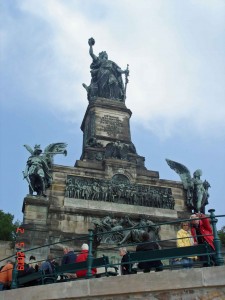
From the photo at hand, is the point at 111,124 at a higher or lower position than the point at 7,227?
higher

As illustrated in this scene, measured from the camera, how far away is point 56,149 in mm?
20984

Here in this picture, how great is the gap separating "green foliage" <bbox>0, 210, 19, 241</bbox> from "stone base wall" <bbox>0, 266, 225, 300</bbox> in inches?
1004

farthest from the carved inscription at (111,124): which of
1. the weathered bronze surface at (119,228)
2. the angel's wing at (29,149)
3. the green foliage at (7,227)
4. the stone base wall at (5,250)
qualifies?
the green foliage at (7,227)

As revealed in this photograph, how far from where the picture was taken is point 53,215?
1827 cm

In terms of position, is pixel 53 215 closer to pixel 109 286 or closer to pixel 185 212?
pixel 185 212

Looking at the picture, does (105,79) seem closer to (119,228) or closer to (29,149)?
(29,149)

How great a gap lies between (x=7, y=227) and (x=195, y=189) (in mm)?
19015

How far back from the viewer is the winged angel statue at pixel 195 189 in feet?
68.4

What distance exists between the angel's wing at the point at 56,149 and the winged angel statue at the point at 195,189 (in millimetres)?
7096

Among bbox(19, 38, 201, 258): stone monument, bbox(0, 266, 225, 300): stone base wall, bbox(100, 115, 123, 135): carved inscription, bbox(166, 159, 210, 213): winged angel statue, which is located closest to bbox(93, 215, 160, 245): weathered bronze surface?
bbox(19, 38, 201, 258): stone monument

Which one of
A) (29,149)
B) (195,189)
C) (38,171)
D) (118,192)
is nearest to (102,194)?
(118,192)

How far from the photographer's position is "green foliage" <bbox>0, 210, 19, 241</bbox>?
32.0 m

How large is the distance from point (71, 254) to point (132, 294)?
2.22m

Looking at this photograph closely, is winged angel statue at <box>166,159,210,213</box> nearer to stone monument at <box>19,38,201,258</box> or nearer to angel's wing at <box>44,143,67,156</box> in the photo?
stone monument at <box>19,38,201,258</box>
